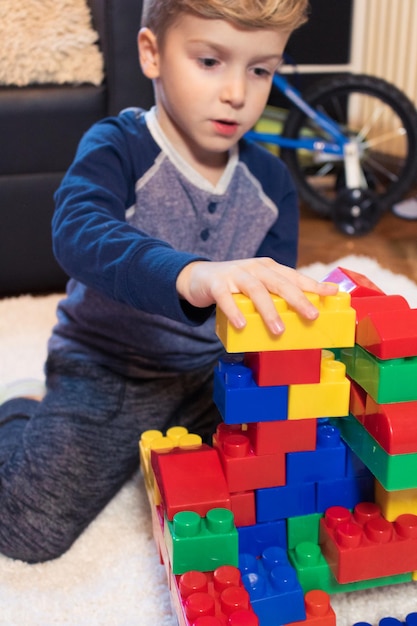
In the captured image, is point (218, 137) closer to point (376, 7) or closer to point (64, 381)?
point (64, 381)

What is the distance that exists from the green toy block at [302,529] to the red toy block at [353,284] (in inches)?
8.2

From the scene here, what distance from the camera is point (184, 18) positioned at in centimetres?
82

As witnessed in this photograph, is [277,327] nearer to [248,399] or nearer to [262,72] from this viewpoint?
[248,399]

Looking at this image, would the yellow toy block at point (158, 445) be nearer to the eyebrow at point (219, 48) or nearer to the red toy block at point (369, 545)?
the red toy block at point (369, 545)

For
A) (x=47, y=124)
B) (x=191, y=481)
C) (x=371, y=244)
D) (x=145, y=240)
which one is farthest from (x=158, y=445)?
(x=371, y=244)

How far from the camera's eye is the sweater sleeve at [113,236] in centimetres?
62

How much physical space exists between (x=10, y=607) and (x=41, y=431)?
0.72 feet

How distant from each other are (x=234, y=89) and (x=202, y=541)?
1.64 ft

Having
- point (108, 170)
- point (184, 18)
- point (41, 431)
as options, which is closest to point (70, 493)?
point (41, 431)

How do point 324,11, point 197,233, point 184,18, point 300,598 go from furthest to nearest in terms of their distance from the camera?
1. point 324,11
2. point 197,233
3. point 184,18
4. point 300,598

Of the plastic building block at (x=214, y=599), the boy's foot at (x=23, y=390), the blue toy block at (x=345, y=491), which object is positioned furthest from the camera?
the boy's foot at (x=23, y=390)

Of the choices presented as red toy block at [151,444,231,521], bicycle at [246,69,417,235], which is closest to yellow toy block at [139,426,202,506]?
red toy block at [151,444,231,521]

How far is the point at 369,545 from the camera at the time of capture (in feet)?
2.01

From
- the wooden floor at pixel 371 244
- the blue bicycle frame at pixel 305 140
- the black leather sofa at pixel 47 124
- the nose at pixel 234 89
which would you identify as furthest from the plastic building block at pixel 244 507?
the blue bicycle frame at pixel 305 140
